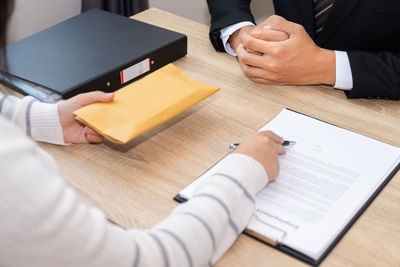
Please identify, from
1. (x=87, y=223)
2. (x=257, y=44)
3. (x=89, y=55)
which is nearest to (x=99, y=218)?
(x=87, y=223)

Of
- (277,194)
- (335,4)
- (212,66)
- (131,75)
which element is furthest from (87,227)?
(335,4)

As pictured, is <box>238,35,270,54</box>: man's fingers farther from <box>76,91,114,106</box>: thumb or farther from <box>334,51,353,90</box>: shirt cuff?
<box>76,91,114,106</box>: thumb

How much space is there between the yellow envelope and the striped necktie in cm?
55

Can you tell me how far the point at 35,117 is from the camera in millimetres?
1012

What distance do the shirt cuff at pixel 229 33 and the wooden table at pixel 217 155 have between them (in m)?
0.02

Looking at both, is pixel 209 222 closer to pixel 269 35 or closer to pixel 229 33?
pixel 269 35

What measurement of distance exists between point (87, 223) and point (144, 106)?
404 millimetres

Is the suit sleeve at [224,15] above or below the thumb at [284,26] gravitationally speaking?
below

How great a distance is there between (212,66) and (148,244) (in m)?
0.71

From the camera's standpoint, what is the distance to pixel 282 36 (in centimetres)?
126

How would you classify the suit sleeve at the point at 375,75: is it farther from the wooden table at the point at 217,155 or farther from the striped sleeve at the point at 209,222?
the striped sleeve at the point at 209,222

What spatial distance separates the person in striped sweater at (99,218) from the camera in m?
0.59

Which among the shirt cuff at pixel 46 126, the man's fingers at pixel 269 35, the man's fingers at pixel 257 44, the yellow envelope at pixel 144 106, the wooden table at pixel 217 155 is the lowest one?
the wooden table at pixel 217 155

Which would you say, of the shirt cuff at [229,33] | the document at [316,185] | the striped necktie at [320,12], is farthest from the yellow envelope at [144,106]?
the striped necktie at [320,12]
